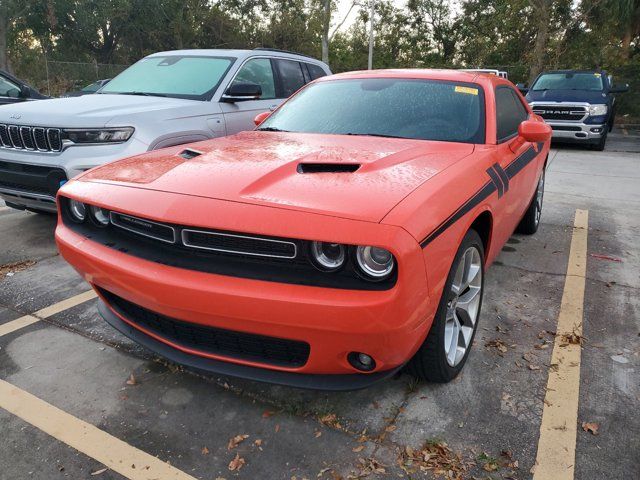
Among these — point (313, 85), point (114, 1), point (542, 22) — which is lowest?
point (313, 85)

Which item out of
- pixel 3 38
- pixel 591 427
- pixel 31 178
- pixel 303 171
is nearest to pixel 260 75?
pixel 31 178

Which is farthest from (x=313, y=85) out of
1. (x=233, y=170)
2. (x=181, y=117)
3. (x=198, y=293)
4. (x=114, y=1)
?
(x=114, y=1)

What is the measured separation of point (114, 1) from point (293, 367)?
2764cm

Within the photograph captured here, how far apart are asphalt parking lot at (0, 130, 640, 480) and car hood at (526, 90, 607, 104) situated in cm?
865

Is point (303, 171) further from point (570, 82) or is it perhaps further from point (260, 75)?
point (570, 82)

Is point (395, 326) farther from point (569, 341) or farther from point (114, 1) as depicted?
point (114, 1)

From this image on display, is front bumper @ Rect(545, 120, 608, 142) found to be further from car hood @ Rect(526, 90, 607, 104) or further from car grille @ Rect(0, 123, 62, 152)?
car grille @ Rect(0, 123, 62, 152)

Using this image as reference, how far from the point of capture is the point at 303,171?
2367 mm

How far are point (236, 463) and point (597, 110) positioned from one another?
11.1 metres

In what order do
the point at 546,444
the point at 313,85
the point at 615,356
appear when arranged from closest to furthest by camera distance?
the point at 546,444
the point at 615,356
the point at 313,85

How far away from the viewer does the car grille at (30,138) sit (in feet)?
14.0

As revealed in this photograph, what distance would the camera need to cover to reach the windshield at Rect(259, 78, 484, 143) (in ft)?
10.3

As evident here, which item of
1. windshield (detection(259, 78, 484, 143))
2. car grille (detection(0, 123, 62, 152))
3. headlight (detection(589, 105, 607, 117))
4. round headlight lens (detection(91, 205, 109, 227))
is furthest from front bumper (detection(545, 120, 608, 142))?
round headlight lens (detection(91, 205, 109, 227))

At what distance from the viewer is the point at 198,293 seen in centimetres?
196
